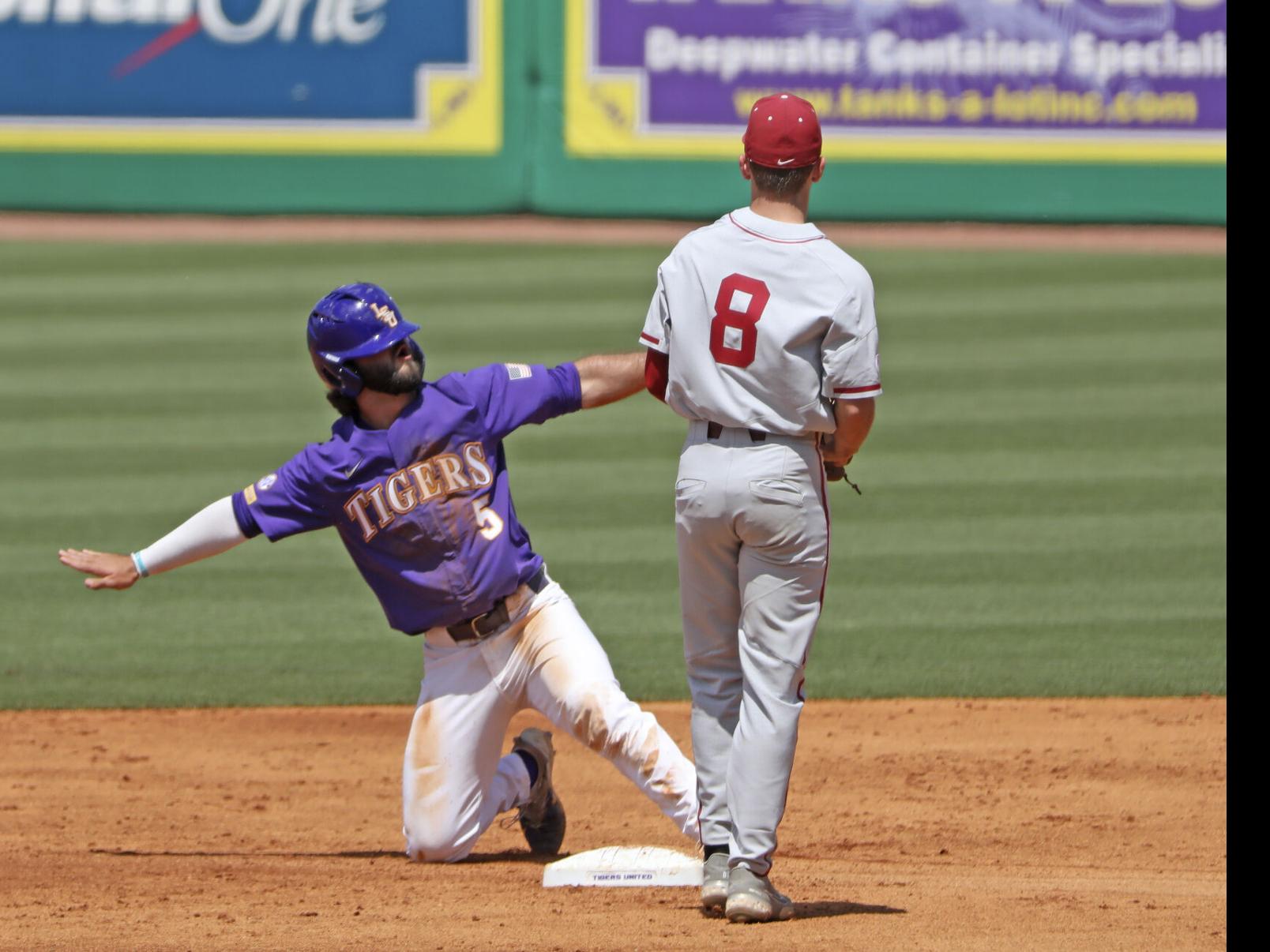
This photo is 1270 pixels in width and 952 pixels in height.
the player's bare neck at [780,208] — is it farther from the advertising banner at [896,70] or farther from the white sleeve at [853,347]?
the advertising banner at [896,70]

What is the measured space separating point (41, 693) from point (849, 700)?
121 inches

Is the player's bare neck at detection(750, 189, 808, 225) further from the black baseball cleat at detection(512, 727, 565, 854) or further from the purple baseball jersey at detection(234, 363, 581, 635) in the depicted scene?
the black baseball cleat at detection(512, 727, 565, 854)

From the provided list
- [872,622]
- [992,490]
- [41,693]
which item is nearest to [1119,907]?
[872,622]

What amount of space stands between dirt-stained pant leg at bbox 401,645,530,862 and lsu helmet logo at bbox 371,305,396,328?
34.5 inches

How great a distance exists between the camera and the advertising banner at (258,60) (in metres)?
12.2

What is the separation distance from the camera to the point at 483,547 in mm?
4543

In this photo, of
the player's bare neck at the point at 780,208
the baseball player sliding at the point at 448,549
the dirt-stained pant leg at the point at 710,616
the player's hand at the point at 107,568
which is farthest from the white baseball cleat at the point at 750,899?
the player's hand at the point at 107,568

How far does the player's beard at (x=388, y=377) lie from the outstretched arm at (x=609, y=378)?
0.45 meters

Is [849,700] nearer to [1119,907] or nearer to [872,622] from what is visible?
[872,622]

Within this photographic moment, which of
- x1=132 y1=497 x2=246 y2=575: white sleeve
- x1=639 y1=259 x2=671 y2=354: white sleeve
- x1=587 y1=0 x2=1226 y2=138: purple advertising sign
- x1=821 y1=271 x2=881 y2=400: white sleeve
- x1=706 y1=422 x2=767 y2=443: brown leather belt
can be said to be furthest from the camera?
x1=587 y1=0 x2=1226 y2=138: purple advertising sign

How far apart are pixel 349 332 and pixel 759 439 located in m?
1.31

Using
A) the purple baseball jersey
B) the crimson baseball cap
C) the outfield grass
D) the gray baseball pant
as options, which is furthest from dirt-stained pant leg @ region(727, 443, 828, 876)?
the outfield grass

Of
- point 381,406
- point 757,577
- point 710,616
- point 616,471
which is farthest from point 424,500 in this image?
point 616,471

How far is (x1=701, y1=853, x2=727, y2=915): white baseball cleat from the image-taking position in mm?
3770
